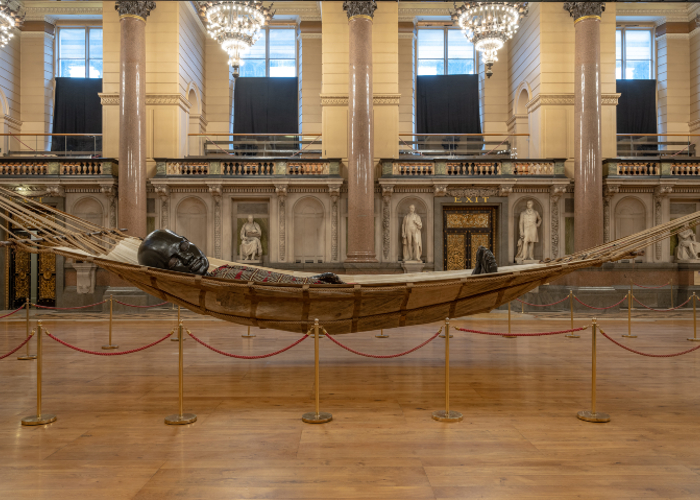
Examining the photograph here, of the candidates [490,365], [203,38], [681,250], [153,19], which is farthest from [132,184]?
[681,250]

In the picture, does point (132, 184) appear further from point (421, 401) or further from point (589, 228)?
point (589, 228)

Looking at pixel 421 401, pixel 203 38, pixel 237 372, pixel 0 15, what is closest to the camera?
pixel 421 401

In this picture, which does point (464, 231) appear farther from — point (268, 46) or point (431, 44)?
point (268, 46)

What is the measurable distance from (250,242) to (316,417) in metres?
9.85

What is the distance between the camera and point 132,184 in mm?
12789

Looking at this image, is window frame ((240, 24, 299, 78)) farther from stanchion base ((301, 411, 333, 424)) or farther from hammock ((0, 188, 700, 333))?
stanchion base ((301, 411, 333, 424))

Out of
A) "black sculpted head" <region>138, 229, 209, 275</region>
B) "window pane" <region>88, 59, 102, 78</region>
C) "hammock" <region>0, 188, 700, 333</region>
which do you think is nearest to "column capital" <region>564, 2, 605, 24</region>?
"hammock" <region>0, 188, 700, 333</region>

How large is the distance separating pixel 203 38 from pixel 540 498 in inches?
759

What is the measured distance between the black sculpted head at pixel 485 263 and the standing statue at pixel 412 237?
24.6 ft

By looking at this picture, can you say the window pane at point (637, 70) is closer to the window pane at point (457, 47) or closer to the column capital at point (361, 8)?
the window pane at point (457, 47)

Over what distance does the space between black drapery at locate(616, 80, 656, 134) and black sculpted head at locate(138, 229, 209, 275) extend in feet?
57.6

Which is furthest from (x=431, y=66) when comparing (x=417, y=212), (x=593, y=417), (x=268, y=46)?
(x=593, y=417)

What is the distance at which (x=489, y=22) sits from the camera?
A: 1223 centimetres

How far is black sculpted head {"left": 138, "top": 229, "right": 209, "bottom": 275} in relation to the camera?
17.4 feet
